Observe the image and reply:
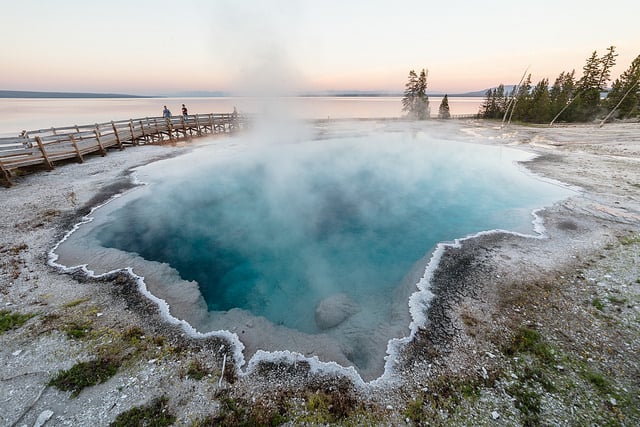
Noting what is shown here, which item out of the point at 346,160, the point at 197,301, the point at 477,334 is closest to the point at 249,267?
the point at 197,301

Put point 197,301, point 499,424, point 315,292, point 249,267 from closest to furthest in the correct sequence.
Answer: point 499,424, point 197,301, point 315,292, point 249,267

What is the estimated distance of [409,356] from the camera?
5.20 metres

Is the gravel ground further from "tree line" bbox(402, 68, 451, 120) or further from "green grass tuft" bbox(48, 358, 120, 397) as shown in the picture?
"tree line" bbox(402, 68, 451, 120)

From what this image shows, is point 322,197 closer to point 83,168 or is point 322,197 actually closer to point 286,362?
point 286,362

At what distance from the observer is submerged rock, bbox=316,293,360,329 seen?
6418 millimetres

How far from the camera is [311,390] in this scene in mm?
4527

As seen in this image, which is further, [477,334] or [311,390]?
[477,334]

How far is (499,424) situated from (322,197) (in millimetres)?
11745

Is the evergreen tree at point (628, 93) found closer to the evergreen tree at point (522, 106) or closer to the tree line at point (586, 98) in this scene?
the tree line at point (586, 98)

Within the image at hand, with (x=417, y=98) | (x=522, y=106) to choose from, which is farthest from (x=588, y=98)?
(x=417, y=98)

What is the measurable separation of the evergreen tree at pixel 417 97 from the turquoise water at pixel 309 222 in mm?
45449

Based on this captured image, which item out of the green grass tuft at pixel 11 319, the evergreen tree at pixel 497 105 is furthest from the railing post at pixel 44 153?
the evergreen tree at pixel 497 105

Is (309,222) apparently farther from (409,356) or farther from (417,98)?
(417,98)

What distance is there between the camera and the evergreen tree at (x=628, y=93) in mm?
40194
